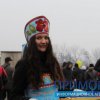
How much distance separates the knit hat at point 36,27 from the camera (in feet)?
13.7

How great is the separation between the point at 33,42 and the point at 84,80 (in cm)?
1359

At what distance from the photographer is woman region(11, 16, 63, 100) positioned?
13.1 ft

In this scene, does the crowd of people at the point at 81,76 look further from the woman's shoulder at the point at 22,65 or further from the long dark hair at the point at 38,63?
the woman's shoulder at the point at 22,65

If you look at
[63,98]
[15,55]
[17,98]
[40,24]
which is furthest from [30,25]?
[15,55]

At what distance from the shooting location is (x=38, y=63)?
160 inches

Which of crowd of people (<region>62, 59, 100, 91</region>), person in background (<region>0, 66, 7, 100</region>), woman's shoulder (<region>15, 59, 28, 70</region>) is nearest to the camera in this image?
woman's shoulder (<region>15, 59, 28, 70</region>)

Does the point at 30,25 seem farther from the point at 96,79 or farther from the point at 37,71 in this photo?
the point at 96,79

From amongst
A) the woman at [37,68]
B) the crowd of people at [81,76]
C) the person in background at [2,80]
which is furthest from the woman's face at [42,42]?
the crowd of people at [81,76]

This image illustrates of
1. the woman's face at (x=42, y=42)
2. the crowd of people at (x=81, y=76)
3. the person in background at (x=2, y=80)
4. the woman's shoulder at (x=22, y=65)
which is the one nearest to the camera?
the woman's shoulder at (x=22, y=65)

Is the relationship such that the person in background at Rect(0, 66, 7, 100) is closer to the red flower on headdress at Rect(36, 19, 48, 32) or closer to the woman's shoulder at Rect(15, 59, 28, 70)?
the red flower on headdress at Rect(36, 19, 48, 32)

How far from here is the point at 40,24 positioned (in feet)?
13.7

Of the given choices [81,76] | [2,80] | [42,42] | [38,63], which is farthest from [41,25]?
[81,76]

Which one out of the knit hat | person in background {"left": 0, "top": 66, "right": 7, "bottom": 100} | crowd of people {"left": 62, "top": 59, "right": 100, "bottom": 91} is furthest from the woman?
crowd of people {"left": 62, "top": 59, "right": 100, "bottom": 91}

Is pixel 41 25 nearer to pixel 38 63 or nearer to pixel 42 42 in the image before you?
pixel 42 42
